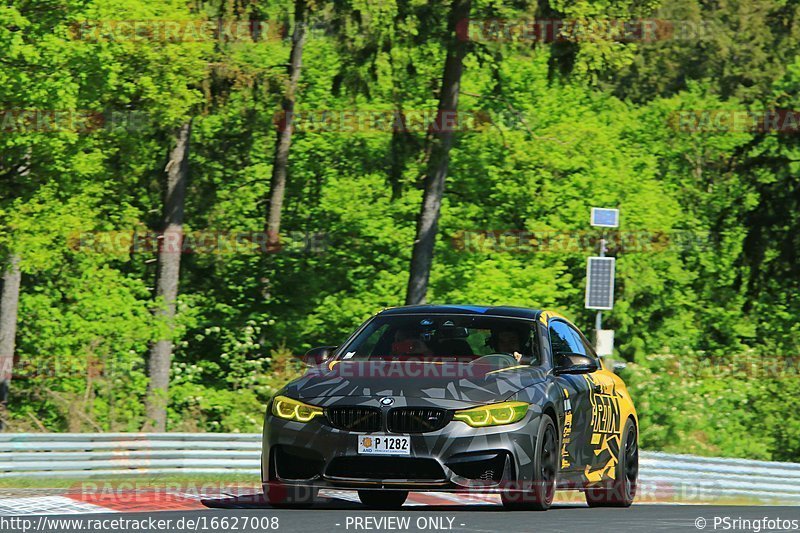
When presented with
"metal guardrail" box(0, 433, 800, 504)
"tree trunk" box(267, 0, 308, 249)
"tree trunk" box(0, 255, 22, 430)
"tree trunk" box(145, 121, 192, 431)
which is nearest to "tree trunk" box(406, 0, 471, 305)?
"tree trunk" box(145, 121, 192, 431)

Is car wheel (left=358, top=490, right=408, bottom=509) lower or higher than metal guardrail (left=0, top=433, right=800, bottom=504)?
higher

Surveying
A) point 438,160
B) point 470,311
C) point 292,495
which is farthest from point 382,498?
point 438,160

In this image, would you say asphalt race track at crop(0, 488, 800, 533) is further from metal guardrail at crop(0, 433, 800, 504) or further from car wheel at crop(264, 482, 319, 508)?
metal guardrail at crop(0, 433, 800, 504)

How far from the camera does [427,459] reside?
33.3 feet

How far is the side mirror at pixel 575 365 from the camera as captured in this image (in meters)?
11.5

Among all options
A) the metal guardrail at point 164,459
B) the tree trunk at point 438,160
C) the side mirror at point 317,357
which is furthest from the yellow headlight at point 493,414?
the tree trunk at point 438,160

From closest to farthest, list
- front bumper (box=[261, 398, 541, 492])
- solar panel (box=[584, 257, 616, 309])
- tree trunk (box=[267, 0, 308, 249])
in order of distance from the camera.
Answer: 1. front bumper (box=[261, 398, 541, 492])
2. solar panel (box=[584, 257, 616, 309])
3. tree trunk (box=[267, 0, 308, 249])

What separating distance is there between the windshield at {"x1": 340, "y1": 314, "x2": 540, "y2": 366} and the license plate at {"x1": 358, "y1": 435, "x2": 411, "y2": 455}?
4.37 ft

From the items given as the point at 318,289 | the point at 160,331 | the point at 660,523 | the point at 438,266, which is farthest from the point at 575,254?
the point at 660,523

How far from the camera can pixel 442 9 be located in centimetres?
3300

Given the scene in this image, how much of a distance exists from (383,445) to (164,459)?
6.71 meters

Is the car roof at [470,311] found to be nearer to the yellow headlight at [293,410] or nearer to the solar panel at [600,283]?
the yellow headlight at [293,410]

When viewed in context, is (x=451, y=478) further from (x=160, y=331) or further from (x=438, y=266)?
(x=438, y=266)

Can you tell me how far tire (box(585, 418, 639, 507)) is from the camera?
43.3 ft
